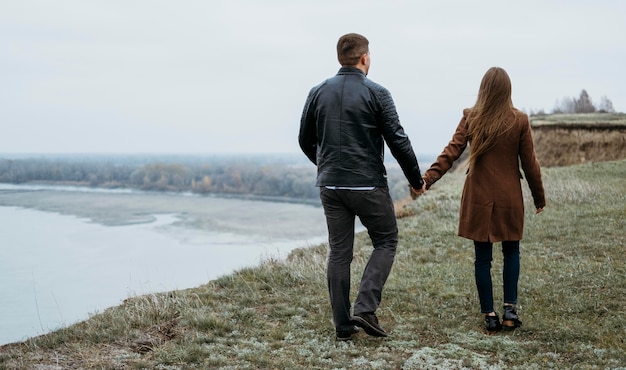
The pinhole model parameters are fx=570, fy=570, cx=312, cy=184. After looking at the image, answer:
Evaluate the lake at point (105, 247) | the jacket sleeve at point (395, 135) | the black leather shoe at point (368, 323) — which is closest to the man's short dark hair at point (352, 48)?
the jacket sleeve at point (395, 135)

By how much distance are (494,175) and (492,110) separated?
50cm

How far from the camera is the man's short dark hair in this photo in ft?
13.8

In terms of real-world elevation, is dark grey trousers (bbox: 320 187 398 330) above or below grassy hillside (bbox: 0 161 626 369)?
above

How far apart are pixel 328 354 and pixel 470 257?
169 inches

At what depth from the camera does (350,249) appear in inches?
174

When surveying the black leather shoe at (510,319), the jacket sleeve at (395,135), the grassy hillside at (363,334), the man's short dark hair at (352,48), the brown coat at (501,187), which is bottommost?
the grassy hillside at (363,334)

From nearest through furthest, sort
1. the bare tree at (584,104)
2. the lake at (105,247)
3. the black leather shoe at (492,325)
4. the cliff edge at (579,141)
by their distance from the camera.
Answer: the black leather shoe at (492,325) < the lake at (105,247) < the cliff edge at (579,141) < the bare tree at (584,104)

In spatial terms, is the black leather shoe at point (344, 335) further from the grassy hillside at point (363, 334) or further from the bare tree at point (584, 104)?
the bare tree at point (584, 104)

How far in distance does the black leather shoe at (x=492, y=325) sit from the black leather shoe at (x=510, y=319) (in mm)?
60

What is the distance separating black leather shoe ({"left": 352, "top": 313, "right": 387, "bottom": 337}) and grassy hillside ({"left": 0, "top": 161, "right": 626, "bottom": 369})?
0.08 meters

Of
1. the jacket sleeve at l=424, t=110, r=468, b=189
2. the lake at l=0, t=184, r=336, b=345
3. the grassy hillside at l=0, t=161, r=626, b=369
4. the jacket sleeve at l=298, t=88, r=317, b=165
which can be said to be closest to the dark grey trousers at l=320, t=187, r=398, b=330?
the grassy hillside at l=0, t=161, r=626, b=369

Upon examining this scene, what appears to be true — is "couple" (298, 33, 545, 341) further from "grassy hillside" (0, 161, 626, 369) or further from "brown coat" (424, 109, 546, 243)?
"grassy hillside" (0, 161, 626, 369)

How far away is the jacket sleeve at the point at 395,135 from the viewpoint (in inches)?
163

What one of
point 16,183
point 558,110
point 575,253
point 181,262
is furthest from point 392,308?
point 558,110
